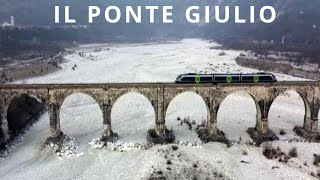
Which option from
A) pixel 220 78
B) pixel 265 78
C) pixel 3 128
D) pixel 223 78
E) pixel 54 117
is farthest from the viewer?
pixel 265 78

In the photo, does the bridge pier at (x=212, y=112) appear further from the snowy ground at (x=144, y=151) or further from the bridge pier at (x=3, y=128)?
the bridge pier at (x=3, y=128)

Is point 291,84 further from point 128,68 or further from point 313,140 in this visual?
point 128,68

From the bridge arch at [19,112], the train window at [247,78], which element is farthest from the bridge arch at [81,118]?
the train window at [247,78]

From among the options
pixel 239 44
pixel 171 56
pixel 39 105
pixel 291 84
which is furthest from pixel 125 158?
pixel 239 44

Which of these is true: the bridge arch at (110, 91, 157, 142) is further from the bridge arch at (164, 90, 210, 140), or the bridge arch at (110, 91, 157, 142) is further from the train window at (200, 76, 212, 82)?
the train window at (200, 76, 212, 82)

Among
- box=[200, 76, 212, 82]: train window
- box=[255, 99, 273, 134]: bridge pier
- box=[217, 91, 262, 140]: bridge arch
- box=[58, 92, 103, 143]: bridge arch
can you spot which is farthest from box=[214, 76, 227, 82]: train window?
box=[58, 92, 103, 143]: bridge arch

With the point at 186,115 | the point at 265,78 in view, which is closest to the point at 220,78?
the point at 265,78

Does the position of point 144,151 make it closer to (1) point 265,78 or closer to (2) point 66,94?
(2) point 66,94

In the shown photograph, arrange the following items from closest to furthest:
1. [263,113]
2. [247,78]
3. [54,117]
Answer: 1. [54,117]
2. [247,78]
3. [263,113]
